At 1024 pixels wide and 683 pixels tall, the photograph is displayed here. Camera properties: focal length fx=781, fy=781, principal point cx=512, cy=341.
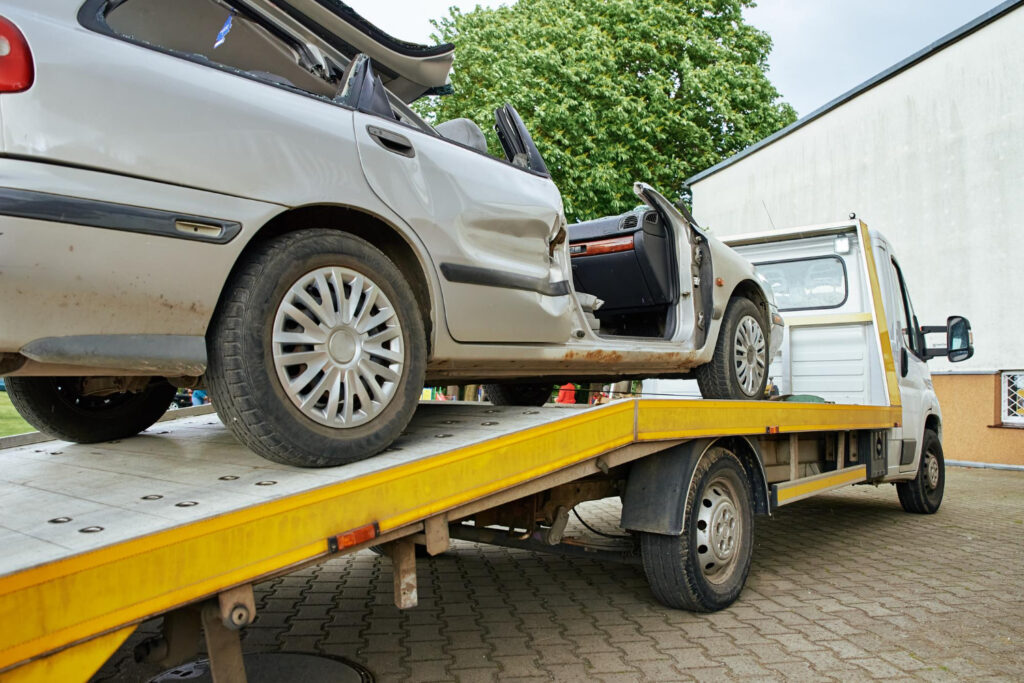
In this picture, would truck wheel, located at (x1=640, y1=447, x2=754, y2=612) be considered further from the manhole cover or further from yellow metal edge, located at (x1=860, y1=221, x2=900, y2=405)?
yellow metal edge, located at (x1=860, y1=221, x2=900, y2=405)

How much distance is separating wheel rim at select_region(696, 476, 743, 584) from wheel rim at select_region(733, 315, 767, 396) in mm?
991

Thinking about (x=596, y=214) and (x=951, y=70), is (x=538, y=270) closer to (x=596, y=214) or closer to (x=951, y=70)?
(x=951, y=70)

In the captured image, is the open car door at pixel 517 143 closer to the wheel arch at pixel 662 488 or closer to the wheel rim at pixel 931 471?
the wheel arch at pixel 662 488

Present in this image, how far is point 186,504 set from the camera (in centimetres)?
192

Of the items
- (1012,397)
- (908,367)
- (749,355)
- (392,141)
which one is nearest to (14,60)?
(392,141)

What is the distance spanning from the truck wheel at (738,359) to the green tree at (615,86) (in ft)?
35.9

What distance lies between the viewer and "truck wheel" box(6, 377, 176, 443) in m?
2.96

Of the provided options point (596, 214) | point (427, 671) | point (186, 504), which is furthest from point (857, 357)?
point (596, 214)

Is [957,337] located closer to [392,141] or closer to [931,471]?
[931,471]

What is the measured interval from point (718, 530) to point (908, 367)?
10.6 ft

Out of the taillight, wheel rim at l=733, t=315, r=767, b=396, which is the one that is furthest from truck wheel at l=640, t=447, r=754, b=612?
the taillight

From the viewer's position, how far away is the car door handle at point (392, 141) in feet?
8.41

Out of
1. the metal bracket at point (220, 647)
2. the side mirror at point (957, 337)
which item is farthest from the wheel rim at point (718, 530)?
the side mirror at point (957, 337)

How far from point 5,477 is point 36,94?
1.39 m
